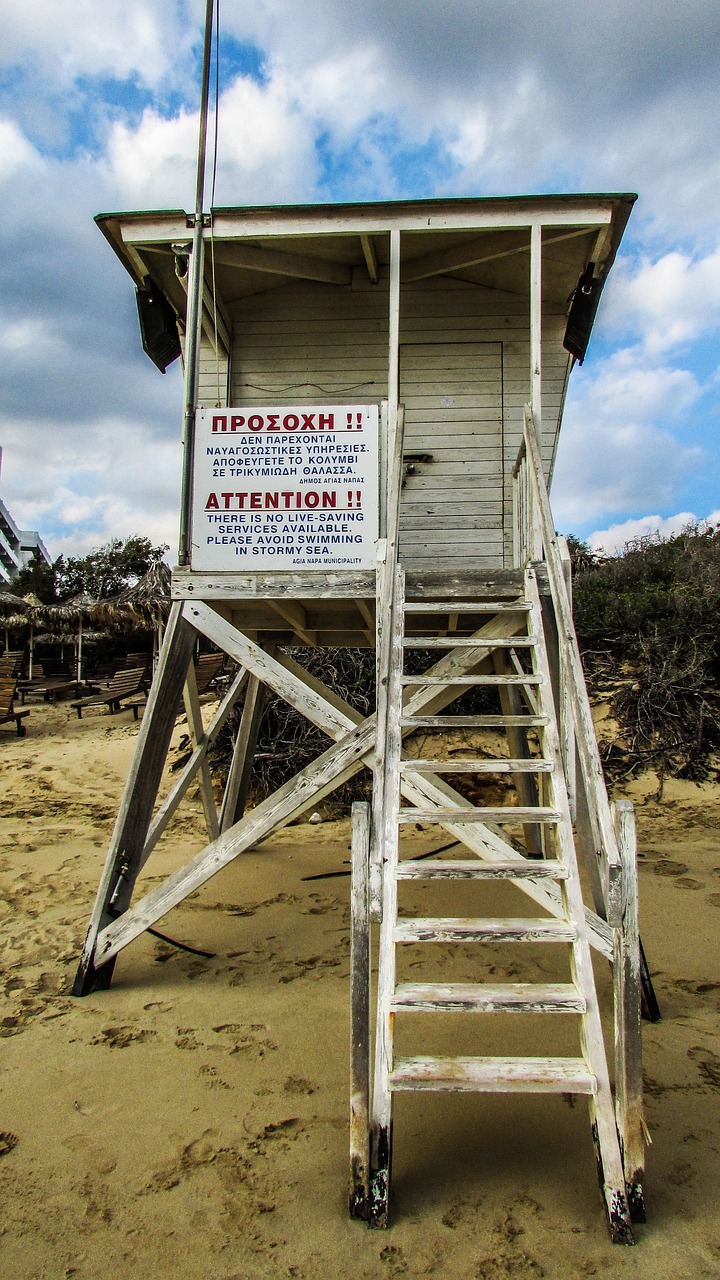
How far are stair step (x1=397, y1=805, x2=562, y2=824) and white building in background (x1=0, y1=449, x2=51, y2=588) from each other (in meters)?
43.4

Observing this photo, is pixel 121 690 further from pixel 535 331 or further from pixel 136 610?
pixel 535 331

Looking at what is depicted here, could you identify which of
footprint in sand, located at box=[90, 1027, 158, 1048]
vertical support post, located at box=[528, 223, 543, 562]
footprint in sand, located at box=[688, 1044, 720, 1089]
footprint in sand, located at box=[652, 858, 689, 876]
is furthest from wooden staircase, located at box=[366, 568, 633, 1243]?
footprint in sand, located at box=[652, 858, 689, 876]

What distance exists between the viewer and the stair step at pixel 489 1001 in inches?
124

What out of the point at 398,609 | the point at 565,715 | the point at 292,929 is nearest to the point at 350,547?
the point at 398,609

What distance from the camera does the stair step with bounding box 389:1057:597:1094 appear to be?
2934 mm

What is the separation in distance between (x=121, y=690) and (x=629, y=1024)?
16.5 m

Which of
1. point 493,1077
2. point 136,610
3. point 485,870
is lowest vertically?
point 493,1077

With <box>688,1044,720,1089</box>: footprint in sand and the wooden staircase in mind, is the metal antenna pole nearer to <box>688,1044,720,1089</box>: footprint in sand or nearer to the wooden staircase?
the wooden staircase

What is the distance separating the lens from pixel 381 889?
3488mm

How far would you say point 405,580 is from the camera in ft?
17.6

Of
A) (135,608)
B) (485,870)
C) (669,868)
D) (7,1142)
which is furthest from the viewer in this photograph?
(135,608)

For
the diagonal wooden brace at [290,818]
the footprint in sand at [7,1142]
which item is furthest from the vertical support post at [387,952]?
the footprint in sand at [7,1142]

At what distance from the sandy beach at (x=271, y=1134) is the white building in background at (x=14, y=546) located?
4184 centimetres

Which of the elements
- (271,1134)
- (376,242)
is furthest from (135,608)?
(271,1134)
